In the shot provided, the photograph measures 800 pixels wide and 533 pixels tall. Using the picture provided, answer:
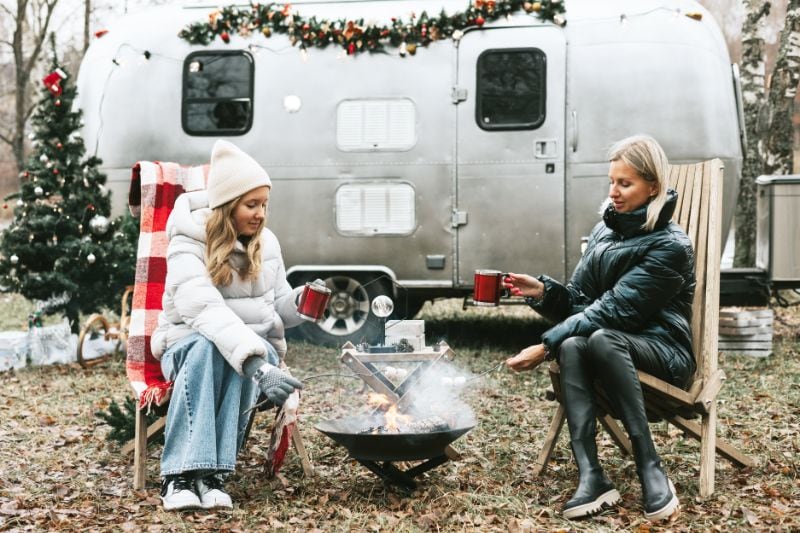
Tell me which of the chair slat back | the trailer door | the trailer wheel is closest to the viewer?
the chair slat back

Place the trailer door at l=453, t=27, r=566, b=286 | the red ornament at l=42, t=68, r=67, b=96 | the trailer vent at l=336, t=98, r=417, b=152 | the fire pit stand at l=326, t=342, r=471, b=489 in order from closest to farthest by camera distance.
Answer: the fire pit stand at l=326, t=342, r=471, b=489, the red ornament at l=42, t=68, r=67, b=96, the trailer door at l=453, t=27, r=566, b=286, the trailer vent at l=336, t=98, r=417, b=152

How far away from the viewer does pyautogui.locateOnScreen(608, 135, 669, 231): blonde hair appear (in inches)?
128

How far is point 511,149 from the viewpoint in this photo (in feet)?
21.6

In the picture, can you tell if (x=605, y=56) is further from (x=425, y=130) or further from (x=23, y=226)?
(x=23, y=226)

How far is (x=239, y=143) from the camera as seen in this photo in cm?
693

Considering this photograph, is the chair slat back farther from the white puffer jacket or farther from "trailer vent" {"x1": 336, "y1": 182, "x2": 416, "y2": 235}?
"trailer vent" {"x1": 336, "y1": 182, "x2": 416, "y2": 235}

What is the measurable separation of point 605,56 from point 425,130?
146cm

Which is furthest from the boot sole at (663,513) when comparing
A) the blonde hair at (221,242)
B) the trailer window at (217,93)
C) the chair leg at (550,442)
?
the trailer window at (217,93)

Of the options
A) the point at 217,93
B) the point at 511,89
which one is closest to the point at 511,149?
the point at 511,89

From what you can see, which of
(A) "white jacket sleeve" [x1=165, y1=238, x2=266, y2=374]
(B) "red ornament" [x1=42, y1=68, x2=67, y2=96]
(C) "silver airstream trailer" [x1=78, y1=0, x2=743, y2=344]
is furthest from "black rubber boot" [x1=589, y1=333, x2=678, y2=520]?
(B) "red ornament" [x1=42, y1=68, x2=67, y2=96]

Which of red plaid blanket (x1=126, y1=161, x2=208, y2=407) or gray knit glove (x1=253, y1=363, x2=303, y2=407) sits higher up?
red plaid blanket (x1=126, y1=161, x2=208, y2=407)

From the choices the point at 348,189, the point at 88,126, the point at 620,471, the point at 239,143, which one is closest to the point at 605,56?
the point at 348,189

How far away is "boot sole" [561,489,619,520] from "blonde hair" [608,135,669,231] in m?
1.01

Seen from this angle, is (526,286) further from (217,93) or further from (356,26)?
(217,93)
